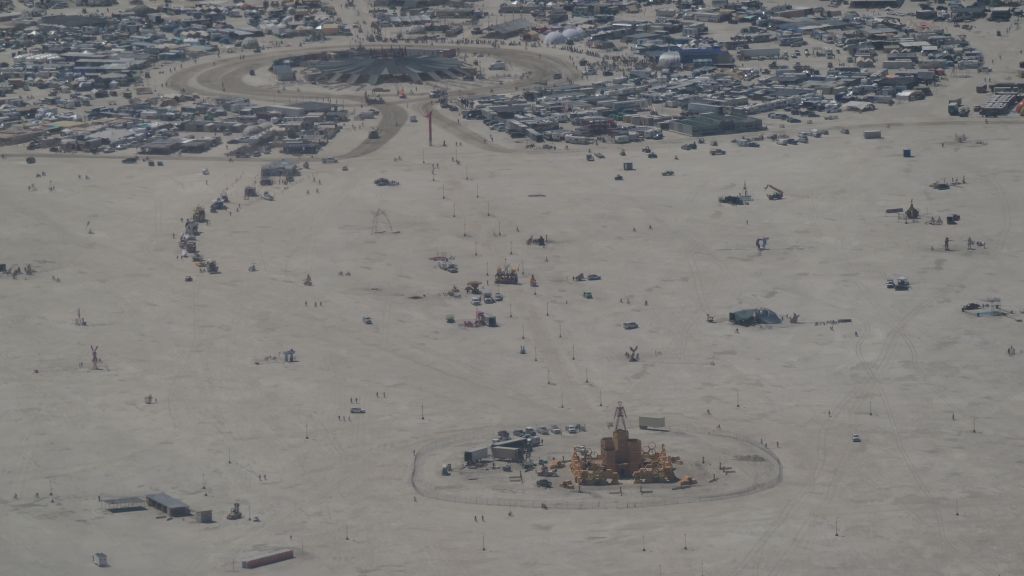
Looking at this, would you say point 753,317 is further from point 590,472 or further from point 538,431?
point 590,472

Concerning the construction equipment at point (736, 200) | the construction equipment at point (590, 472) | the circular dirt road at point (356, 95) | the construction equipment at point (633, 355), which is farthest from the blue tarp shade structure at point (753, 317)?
the circular dirt road at point (356, 95)

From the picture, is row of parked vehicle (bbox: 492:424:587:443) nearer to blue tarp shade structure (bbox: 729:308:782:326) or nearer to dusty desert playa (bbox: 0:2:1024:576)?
dusty desert playa (bbox: 0:2:1024:576)

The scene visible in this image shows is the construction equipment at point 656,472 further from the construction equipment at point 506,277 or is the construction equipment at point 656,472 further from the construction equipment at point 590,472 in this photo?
the construction equipment at point 506,277

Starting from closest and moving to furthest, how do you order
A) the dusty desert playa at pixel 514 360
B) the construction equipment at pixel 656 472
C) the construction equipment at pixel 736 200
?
the dusty desert playa at pixel 514 360 < the construction equipment at pixel 656 472 < the construction equipment at pixel 736 200

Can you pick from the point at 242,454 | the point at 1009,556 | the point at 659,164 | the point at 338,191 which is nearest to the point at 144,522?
the point at 242,454

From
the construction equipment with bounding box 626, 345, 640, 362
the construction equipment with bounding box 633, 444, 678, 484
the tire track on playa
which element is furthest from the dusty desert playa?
the construction equipment with bounding box 633, 444, 678, 484

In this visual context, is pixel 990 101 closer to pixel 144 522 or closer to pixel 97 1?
pixel 144 522

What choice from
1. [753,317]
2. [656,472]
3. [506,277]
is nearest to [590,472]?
[656,472]
